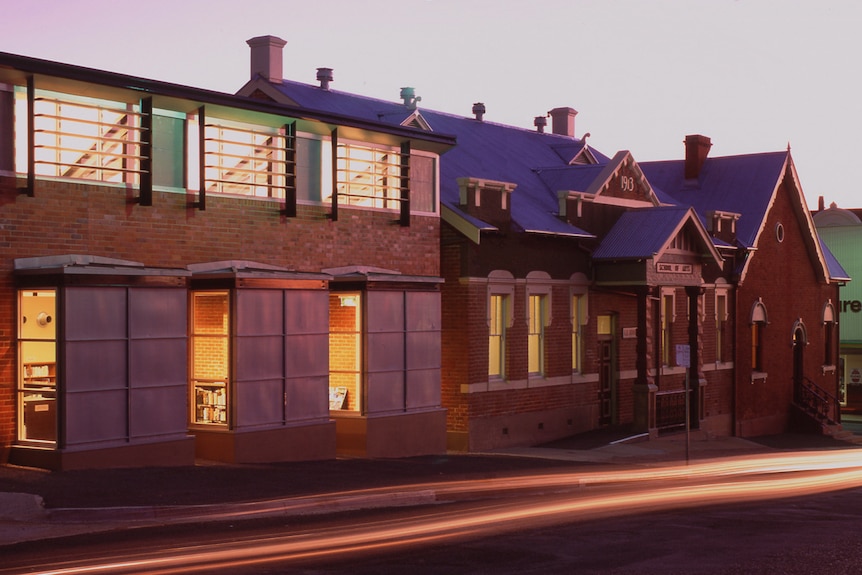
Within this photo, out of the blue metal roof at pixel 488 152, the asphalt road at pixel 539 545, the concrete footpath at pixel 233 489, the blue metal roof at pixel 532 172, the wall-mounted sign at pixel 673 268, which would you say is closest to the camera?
→ the asphalt road at pixel 539 545

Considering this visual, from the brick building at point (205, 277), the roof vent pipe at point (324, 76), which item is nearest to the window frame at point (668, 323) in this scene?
the brick building at point (205, 277)

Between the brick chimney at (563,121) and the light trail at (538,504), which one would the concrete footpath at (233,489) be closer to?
the light trail at (538,504)

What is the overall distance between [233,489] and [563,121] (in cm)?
2796

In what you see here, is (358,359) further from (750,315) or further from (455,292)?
(750,315)

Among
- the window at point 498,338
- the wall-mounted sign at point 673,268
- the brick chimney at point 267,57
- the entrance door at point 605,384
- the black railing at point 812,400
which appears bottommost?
the black railing at point 812,400

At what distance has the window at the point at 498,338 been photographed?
90.8ft

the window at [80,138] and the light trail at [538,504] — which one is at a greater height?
the window at [80,138]

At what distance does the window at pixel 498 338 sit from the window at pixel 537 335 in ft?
4.48

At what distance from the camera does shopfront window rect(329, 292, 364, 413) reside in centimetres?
2386

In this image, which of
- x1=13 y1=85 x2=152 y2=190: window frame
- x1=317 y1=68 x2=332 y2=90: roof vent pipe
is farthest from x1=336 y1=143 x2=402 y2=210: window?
x1=317 y1=68 x2=332 y2=90: roof vent pipe

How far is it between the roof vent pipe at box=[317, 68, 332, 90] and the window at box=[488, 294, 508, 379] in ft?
26.2

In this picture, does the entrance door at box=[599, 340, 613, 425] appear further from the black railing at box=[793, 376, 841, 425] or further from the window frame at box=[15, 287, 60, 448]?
the window frame at box=[15, 287, 60, 448]

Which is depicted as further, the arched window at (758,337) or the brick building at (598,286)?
the arched window at (758,337)

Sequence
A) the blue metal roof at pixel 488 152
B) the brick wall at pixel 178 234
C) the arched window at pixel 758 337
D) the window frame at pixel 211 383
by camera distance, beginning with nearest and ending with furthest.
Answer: the brick wall at pixel 178 234 → the window frame at pixel 211 383 → the blue metal roof at pixel 488 152 → the arched window at pixel 758 337
